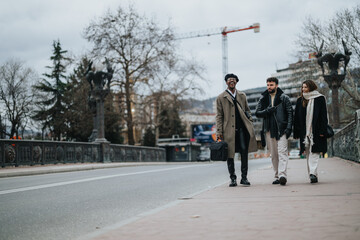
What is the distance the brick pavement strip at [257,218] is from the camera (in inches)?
148

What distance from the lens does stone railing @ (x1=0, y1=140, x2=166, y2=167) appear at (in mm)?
17484

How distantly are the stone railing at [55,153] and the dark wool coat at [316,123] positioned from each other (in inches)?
490

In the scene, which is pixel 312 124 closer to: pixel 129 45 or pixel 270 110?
pixel 270 110

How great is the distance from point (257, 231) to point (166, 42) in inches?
1546

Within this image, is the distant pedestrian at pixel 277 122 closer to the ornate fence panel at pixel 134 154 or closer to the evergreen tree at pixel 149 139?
the ornate fence panel at pixel 134 154

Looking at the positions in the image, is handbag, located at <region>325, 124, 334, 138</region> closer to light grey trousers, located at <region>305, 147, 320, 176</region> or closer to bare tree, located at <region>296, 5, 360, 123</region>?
light grey trousers, located at <region>305, 147, 320, 176</region>

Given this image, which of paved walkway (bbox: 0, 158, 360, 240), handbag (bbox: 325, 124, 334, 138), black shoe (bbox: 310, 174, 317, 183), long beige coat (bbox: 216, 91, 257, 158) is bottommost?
paved walkway (bbox: 0, 158, 360, 240)

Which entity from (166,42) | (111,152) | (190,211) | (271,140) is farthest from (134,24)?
(190,211)

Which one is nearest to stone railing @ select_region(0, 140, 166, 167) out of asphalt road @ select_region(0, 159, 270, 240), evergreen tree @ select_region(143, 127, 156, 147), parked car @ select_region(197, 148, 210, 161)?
asphalt road @ select_region(0, 159, 270, 240)

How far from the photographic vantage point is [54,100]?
55375 millimetres

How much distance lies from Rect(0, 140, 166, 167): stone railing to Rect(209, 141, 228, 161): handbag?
1166 cm

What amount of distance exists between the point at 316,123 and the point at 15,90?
40119mm

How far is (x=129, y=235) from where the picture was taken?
4012 millimetres

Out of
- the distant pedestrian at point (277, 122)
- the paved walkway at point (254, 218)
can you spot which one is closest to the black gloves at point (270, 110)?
the distant pedestrian at point (277, 122)
